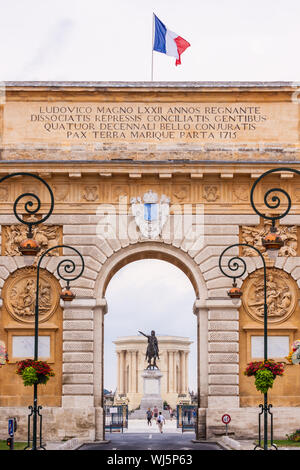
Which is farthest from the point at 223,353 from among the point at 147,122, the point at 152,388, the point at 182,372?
the point at 182,372

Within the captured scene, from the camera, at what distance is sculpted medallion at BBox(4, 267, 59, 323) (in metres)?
39.8

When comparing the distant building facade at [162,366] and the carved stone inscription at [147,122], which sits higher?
the carved stone inscription at [147,122]

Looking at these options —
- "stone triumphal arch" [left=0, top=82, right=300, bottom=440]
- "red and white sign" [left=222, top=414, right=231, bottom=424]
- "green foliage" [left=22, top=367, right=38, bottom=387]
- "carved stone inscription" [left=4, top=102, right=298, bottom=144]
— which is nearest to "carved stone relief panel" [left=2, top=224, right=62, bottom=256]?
"stone triumphal arch" [left=0, top=82, right=300, bottom=440]

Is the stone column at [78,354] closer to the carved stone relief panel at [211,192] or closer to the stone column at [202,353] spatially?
the stone column at [202,353]

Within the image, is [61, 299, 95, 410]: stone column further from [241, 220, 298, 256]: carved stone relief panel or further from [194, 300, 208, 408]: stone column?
[241, 220, 298, 256]: carved stone relief panel

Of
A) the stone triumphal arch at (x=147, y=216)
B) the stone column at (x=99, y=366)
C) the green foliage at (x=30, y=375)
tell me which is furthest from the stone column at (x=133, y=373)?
the green foliage at (x=30, y=375)

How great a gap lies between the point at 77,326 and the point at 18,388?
3508 mm

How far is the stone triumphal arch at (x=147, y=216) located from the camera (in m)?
39.2

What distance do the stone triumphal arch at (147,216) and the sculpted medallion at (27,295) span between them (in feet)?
0.19

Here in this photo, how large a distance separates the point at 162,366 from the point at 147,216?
184ft
